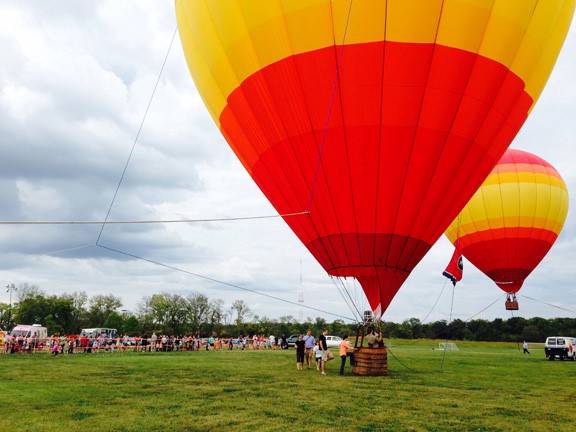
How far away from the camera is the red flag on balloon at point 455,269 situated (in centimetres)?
1515

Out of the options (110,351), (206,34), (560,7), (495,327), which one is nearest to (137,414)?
(206,34)

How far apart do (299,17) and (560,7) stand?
606 cm

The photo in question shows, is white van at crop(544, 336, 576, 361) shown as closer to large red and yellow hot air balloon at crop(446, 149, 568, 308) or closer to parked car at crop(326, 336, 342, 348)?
large red and yellow hot air balloon at crop(446, 149, 568, 308)

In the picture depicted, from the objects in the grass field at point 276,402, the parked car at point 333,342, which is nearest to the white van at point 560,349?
the grass field at point 276,402

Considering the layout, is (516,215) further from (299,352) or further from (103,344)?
(103,344)

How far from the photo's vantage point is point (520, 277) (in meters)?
24.2

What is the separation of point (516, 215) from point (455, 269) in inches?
354

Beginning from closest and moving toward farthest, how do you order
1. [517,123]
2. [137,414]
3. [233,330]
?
[137,414]
[517,123]
[233,330]

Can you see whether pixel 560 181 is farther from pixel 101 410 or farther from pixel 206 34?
pixel 101 410

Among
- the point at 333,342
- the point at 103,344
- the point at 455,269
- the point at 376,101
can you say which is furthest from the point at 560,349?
the point at 103,344

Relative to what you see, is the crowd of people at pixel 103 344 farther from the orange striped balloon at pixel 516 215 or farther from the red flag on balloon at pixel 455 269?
the orange striped balloon at pixel 516 215

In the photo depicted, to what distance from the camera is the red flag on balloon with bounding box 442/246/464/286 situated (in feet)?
49.7

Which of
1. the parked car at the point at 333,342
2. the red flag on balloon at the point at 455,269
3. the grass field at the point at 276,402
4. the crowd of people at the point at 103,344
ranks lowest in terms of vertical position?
the grass field at the point at 276,402

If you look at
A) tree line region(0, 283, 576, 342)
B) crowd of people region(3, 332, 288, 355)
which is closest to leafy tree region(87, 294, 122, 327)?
tree line region(0, 283, 576, 342)
